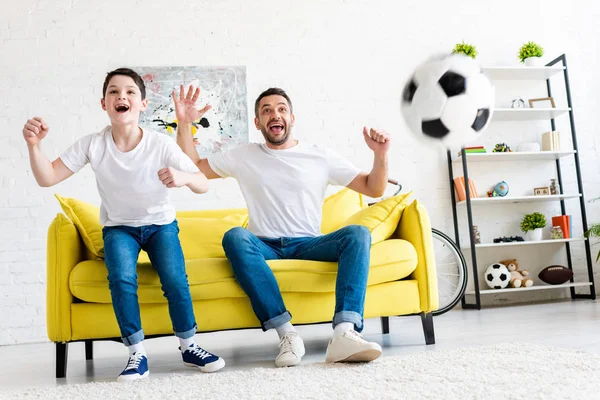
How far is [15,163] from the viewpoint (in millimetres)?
3875

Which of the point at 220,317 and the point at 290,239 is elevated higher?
the point at 290,239

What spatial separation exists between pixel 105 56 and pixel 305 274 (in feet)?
8.42

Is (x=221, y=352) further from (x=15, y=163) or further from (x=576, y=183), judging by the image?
(x=576, y=183)

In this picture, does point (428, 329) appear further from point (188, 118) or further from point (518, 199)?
point (518, 199)

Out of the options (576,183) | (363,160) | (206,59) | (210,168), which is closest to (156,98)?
(206,59)

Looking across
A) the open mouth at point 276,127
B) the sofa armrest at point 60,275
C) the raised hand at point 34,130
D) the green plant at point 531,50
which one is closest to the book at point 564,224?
the green plant at point 531,50

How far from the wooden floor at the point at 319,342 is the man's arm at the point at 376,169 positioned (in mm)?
615

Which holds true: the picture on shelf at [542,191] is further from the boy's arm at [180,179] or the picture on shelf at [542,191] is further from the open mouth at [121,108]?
the open mouth at [121,108]

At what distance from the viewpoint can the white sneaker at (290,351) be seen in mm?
1964

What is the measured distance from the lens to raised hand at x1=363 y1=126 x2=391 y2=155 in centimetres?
211

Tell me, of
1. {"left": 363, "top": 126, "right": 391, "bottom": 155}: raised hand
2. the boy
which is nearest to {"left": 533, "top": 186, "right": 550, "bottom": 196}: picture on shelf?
{"left": 363, "top": 126, "right": 391, "bottom": 155}: raised hand

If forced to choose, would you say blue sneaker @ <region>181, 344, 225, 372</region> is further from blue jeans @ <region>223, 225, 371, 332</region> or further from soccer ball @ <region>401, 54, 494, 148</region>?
soccer ball @ <region>401, 54, 494, 148</region>

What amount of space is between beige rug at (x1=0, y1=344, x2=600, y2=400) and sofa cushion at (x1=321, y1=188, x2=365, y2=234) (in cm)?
102

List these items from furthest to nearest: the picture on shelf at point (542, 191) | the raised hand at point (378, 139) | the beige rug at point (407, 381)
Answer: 1. the picture on shelf at point (542, 191)
2. the raised hand at point (378, 139)
3. the beige rug at point (407, 381)
